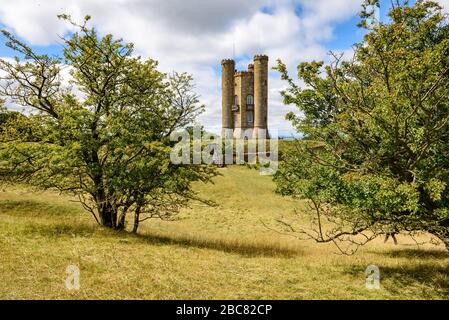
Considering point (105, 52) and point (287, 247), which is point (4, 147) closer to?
point (105, 52)

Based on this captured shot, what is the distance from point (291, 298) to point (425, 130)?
5539mm

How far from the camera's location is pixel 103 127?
49.3 ft

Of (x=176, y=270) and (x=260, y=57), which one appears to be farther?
(x=260, y=57)

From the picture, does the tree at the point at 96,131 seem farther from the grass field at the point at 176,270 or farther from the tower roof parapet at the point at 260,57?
the tower roof parapet at the point at 260,57

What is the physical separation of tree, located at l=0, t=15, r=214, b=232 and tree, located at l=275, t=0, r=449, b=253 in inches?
252

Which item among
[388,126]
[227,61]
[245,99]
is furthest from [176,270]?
[227,61]

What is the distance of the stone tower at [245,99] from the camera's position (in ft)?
215

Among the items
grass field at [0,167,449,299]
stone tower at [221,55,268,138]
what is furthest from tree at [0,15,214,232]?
stone tower at [221,55,268,138]

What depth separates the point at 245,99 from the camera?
6694cm

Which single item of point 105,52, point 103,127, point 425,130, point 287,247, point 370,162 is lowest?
point 287,247

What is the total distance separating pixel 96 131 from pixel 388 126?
12.1 m

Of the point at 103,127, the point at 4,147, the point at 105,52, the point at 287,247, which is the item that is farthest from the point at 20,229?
the point at 287,247

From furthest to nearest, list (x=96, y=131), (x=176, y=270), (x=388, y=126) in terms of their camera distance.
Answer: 1. (x=96, y=131)
2. (x=176, y=270)
3. (x=388, y=126)

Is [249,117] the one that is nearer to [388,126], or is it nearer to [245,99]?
[245,99]
